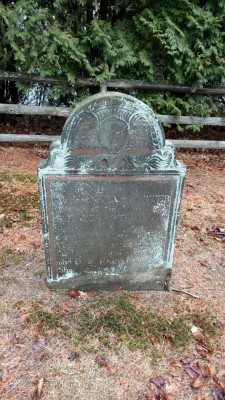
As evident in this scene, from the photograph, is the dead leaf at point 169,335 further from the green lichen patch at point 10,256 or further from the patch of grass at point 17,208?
the patch of grass at point 17,208

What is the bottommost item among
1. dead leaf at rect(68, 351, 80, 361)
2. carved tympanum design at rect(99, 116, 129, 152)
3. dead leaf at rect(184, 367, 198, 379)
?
dead leaf at rect(184, 367, 198, 379)

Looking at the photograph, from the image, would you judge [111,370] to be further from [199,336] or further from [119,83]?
[119,83]

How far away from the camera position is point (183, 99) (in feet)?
23.6

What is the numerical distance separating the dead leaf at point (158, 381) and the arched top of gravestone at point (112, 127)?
6.02 ft

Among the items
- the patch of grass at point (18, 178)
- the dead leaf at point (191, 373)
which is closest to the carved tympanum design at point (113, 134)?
the dead leaf at point (191, 373)

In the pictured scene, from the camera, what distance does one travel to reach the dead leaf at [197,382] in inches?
104

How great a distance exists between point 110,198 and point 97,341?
1.26m

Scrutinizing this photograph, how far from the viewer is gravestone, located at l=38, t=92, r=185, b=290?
284cm

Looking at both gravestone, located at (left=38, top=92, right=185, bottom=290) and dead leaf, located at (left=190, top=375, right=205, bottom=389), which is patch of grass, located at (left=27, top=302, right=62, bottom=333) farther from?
dead leaf, located at (left=190, top=375, right=205, bottom=389)

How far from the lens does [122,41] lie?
6.34 metres

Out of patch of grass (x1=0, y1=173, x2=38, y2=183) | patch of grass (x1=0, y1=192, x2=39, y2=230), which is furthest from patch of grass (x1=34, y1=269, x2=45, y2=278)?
patch of grass (x1=0, y1=173, x2=38, y2=183)

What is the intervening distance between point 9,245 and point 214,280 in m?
2.46

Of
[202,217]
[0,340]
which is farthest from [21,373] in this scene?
[202,217]

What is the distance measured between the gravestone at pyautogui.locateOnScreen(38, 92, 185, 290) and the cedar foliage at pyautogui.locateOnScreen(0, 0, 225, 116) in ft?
12.6
